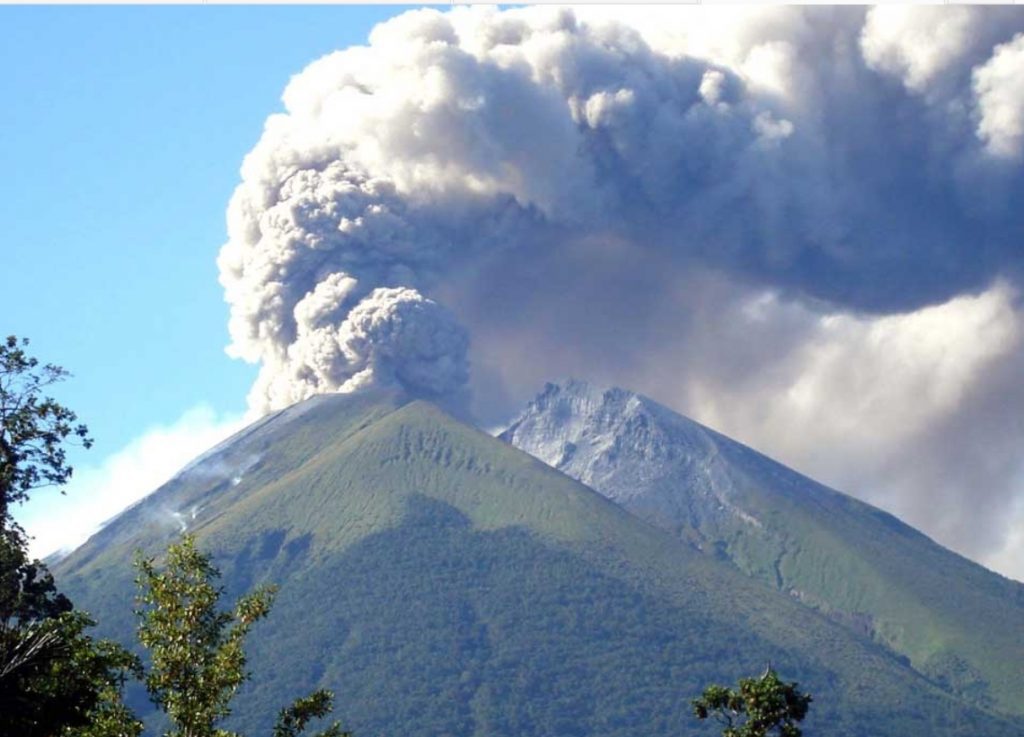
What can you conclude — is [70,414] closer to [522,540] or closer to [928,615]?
[522,540]

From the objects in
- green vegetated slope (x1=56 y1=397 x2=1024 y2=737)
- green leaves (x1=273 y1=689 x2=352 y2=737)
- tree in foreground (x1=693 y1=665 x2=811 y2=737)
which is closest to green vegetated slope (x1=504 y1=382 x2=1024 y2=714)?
green vegetated slope (x1=56 y1=397 x2=1024 y2=737)

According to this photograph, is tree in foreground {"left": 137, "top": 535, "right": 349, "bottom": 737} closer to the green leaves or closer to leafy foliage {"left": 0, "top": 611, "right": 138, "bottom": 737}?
the green leaves

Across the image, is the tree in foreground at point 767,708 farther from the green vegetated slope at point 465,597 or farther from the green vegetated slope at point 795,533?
the green vegetated slope at point 795,533

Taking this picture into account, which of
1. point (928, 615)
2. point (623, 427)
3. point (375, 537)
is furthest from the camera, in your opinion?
point (623, 427)

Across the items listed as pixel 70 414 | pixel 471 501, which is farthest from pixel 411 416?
pixel 70 414

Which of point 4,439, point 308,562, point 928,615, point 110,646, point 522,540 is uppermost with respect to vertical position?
point 928,615

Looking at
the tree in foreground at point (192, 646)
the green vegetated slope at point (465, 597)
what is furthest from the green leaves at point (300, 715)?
the green vegetated slope at point (465, 597)

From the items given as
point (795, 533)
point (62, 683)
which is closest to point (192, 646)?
point (62, 683)
